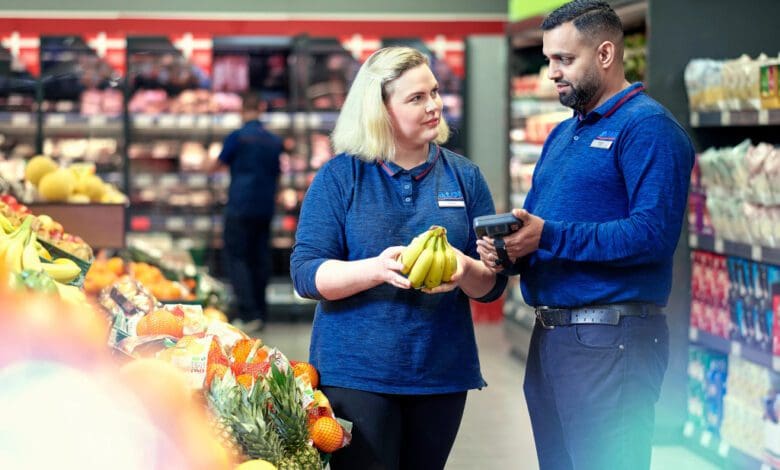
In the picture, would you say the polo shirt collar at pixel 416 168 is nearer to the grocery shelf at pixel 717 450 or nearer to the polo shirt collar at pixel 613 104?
the polo shirt collar at pixel 613 104

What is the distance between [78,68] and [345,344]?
25.0 ft

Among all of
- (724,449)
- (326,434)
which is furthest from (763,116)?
(326,434)

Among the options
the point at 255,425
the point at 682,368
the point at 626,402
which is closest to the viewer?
the point at 255,425

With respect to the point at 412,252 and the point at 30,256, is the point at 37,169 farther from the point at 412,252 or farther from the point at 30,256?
the point at 412,252

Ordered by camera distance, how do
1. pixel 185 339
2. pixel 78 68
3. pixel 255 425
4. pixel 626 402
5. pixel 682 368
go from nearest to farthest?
pixel 255 425
pixel 185 339
pixel 626 402
pixel 682 368
pixel 78 68

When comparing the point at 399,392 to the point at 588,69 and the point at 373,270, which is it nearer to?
the point at 373,270

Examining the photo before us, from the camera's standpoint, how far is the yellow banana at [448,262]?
8.96ft

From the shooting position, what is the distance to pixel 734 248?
514 centimetres

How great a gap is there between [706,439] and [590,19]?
2.94 m

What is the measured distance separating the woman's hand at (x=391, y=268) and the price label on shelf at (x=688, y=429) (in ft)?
10.6

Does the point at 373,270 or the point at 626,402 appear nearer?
the point at 373,270

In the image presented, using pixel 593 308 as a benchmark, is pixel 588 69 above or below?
above

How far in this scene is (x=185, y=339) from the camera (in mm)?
2744

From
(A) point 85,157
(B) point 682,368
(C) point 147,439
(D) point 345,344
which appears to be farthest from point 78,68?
(C) point 147,439
